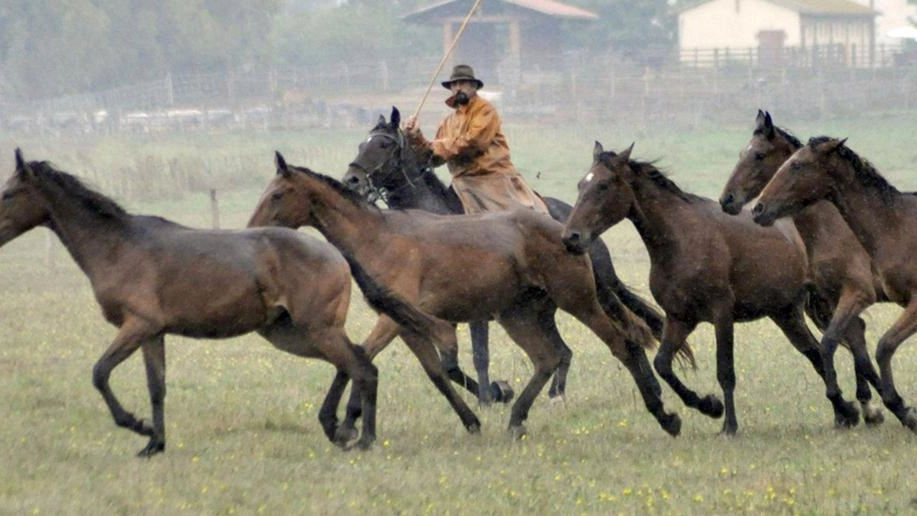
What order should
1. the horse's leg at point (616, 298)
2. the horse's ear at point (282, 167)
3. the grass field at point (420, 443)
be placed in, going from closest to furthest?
the grass field at point (420, 443)
the horse's ear at point (282, 167)
the horse's leg at point (616, 298)

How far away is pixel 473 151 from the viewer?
1262 cm

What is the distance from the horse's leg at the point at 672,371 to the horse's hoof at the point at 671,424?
0.14m

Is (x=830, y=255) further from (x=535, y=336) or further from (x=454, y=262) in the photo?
(x=454, y=262)

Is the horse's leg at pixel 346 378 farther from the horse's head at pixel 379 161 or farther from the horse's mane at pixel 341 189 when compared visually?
the horse's head at pixel 379 161

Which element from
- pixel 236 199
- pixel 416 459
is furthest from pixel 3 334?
pixel 236 199

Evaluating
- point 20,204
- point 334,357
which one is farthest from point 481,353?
point 20,204

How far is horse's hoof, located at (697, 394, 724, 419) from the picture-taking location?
10.9 metres

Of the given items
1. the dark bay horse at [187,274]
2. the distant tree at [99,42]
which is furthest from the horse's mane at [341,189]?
the distant tree at [99,42]

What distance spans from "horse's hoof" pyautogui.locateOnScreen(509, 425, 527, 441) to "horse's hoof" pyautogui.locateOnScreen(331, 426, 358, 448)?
104cm

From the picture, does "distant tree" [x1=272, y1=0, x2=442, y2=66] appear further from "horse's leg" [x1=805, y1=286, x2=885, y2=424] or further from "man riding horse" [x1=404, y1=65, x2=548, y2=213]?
"horse's leg" [x1=805, y1=286, x2=885, y2=424]

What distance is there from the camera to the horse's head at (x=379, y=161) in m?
12.2

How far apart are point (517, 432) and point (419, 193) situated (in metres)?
2.37

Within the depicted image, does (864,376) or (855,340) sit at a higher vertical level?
(855,340)

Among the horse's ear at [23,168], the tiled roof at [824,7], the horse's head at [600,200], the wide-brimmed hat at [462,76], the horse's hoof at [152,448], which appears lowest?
the horse's hoof at [152,448]
